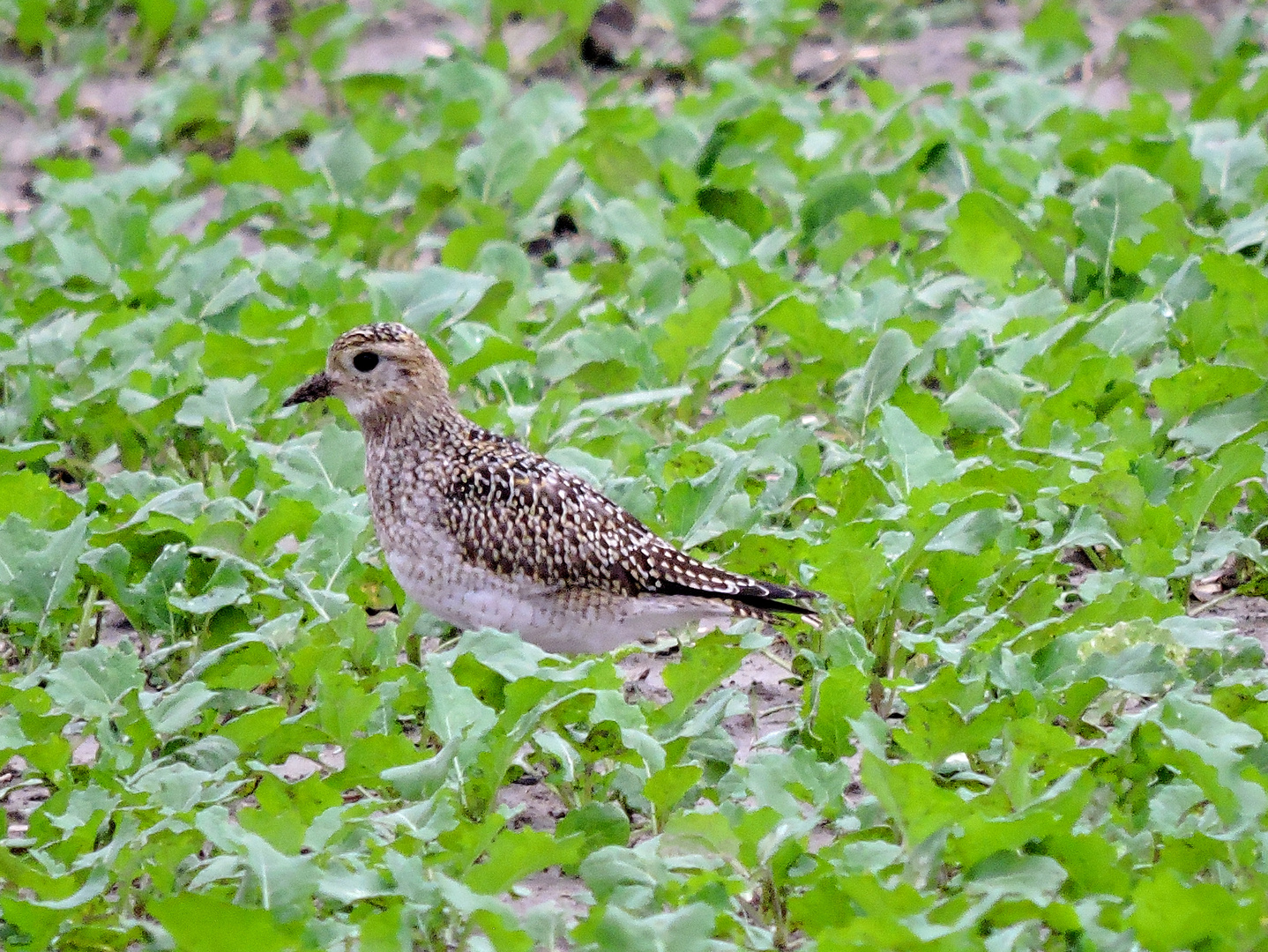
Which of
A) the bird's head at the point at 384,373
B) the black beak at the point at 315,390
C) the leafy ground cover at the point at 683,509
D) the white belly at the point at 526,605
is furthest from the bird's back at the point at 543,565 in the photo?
the black beak at the point at 315,390

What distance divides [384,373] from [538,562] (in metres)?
1.01

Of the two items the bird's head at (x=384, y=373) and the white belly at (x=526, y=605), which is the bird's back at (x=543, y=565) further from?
the bird's head at (x=384, y=373)

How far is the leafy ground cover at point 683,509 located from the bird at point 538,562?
227 millimetres

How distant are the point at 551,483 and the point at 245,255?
4.39 m

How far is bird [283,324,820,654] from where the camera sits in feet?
20.5

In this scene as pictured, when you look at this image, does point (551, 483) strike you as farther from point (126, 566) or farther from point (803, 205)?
point (803, 205)

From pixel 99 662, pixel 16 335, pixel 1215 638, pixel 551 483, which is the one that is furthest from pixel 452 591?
pixel 16 335

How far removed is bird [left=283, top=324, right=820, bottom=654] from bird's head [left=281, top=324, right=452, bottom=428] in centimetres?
26

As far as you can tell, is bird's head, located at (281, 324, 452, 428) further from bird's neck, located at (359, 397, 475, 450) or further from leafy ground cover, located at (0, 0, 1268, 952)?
leafy ground cover, located at (0, 0, 1268, 952)

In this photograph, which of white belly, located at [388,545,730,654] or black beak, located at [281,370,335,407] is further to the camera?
black beak, located at [281,370,335,407]

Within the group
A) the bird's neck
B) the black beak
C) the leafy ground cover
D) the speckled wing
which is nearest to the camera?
the leafy ground cover

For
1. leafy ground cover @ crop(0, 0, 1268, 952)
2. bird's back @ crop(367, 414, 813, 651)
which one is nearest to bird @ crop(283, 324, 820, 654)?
bird's back @ crop(367, 414, 813, 651)

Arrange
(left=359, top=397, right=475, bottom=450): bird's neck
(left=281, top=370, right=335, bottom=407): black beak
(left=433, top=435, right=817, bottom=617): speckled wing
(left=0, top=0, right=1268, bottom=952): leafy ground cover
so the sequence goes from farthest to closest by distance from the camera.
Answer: (left=281, top=370, right=335, bottom=407): black beak < (left=359, top=397, right=475, bottom=450): bird's neck < (left=433, top=435, right=817, bottom=617): speckled wing < (left=0, top=0, right=1268, bottom=952): leafy ground cover

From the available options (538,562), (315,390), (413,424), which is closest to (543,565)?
(538,562)
